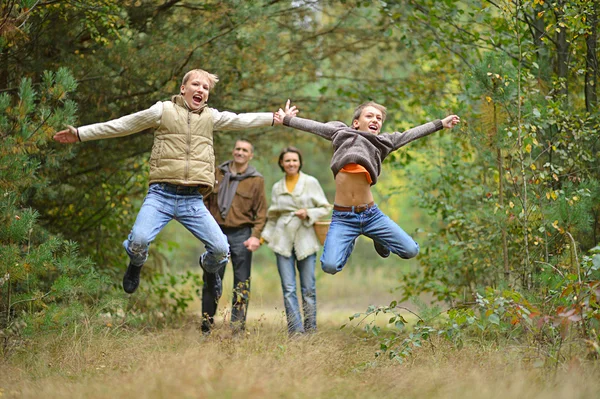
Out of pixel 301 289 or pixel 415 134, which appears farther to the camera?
pixel 301 289

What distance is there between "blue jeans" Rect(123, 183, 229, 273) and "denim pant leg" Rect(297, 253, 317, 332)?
1543 mm

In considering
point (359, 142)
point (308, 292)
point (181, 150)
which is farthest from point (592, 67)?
point (181, 150)

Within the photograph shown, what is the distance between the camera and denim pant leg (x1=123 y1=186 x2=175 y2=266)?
21.2ft

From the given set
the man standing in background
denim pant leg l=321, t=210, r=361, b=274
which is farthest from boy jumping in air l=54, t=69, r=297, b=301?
the man standing in background

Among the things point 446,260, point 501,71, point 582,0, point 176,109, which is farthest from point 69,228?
point 582,0

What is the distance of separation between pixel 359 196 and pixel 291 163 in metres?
1.88

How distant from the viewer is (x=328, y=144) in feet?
37.8

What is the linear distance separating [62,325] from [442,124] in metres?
4.00

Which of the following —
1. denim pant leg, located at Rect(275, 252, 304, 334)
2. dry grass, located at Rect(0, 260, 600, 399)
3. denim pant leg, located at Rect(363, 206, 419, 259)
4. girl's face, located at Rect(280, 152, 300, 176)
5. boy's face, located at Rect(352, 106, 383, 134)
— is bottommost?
dry grass, located at Rect(0, 260, 600, 399)

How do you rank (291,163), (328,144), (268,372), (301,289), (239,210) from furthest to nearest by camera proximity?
(328,144)
(291,163)
(239,210)
(301,289)
(268,372)

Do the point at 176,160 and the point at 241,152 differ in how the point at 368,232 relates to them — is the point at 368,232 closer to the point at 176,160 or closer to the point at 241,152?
the point at 176,160

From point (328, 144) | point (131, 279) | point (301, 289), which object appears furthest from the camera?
point (328, 144)

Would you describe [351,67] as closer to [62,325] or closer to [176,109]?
[176,109]

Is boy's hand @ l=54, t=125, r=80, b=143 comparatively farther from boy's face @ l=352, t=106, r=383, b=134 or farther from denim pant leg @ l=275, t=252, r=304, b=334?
denim pant leg @ l=275, t=252, r=304, b=334
